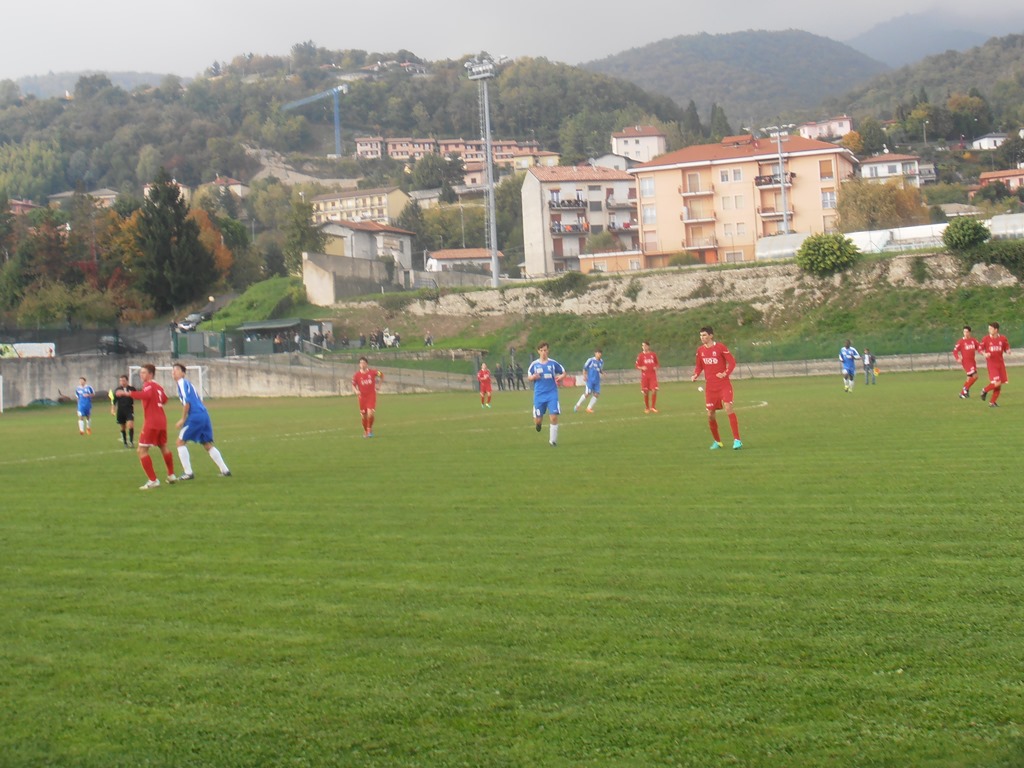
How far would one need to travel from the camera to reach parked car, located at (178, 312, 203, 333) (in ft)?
243

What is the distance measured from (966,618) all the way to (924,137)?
17863 cm

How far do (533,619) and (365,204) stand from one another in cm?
16809

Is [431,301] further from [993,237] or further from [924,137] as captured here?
[924,137]

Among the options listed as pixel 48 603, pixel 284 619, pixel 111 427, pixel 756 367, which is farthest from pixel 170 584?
pixel 756 367

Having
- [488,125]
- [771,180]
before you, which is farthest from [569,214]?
[488,125]

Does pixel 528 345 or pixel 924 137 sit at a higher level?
pixel 924 137

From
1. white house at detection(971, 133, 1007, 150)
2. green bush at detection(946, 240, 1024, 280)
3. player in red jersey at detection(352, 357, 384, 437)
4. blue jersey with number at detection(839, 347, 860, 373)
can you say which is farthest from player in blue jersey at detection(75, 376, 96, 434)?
white house at detection(971, 133, 1007, 150)

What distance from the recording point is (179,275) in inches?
3123

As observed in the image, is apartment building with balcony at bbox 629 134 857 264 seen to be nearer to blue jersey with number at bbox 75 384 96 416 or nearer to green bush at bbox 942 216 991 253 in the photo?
green bush at bbox 942 216 991 253

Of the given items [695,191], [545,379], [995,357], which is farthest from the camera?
[695,191]

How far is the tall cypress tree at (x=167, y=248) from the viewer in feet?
258

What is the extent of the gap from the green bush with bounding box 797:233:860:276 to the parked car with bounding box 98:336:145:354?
3947 centimetres

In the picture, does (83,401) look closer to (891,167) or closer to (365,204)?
(891,167)

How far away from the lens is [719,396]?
1842 centimetres
